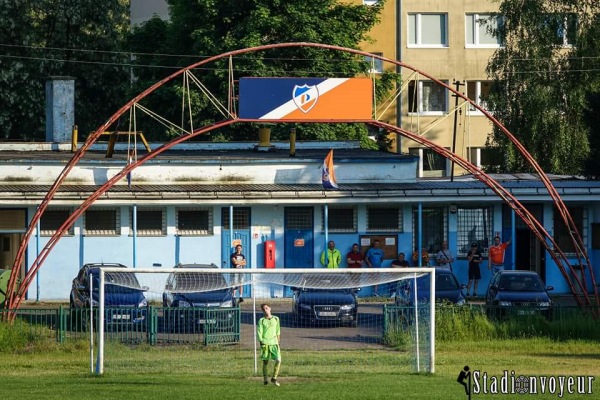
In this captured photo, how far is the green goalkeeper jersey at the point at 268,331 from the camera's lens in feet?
81.0

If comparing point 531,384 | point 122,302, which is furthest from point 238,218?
point 531,384

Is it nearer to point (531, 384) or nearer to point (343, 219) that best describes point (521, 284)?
point (343, 219)

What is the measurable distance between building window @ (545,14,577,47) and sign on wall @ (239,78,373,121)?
20.2 meters

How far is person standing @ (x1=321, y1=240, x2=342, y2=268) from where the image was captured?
41.6 m

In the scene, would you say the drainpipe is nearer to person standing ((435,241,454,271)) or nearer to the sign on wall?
person standing ((435,241,454,271))

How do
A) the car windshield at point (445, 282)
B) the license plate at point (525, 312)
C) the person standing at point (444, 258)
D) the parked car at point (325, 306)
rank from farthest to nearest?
the person standing at point (444, 258) → the car windshield at point (445, 282) → the license plate at point (525, 312) → the parked car at point (325, 306)

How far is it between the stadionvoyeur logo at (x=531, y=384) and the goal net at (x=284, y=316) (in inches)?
74.8

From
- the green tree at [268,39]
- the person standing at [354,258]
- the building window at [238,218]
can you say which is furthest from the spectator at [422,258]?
the green tree at [268,39]

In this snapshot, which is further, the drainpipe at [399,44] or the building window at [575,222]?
the drainpipe at [399,44]

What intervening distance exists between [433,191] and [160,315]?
1647 cm

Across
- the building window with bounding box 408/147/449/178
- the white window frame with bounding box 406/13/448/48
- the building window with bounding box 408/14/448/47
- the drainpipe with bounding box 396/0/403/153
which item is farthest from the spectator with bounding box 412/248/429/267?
the building window with bounding box 408/14/448/47

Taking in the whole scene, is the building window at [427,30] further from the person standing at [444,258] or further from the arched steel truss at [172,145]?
the arched steel truss at [172,145]

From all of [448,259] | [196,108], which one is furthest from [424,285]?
[196,108]

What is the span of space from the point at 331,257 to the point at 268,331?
55.9 feet
